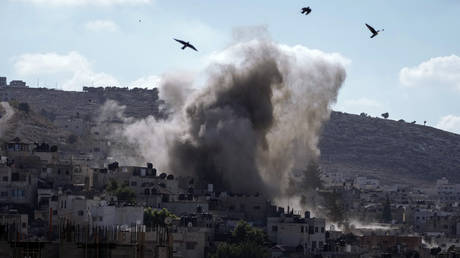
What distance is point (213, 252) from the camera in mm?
95188

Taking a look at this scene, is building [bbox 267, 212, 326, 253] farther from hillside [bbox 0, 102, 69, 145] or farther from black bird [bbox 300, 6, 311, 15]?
hillside [bbox 0, 102, 69, 145]

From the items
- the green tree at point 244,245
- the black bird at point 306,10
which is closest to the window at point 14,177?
the green tree at point 244,245

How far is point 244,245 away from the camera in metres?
95.2

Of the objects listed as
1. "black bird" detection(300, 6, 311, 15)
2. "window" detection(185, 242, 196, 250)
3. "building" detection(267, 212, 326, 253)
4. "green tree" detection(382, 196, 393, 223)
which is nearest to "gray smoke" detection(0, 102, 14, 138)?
"green tree" detection(382, 196, 393, 223)

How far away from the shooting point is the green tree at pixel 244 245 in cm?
9375

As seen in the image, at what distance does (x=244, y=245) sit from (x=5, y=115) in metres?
92.7

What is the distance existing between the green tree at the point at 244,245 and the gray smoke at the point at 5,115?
64.4 meters

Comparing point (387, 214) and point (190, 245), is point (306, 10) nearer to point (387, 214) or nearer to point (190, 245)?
point (190, 245)

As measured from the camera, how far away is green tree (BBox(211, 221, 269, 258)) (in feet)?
308

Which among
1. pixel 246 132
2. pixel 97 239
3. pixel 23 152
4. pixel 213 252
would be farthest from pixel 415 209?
pixel 97 239

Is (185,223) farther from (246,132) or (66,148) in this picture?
(66,148)

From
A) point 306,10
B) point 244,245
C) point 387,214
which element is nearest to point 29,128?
point 387,214

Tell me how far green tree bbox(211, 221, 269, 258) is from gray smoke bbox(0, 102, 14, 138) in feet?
211

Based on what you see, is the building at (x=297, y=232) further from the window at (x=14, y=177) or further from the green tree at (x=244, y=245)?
the window at (x=14, y=177)
